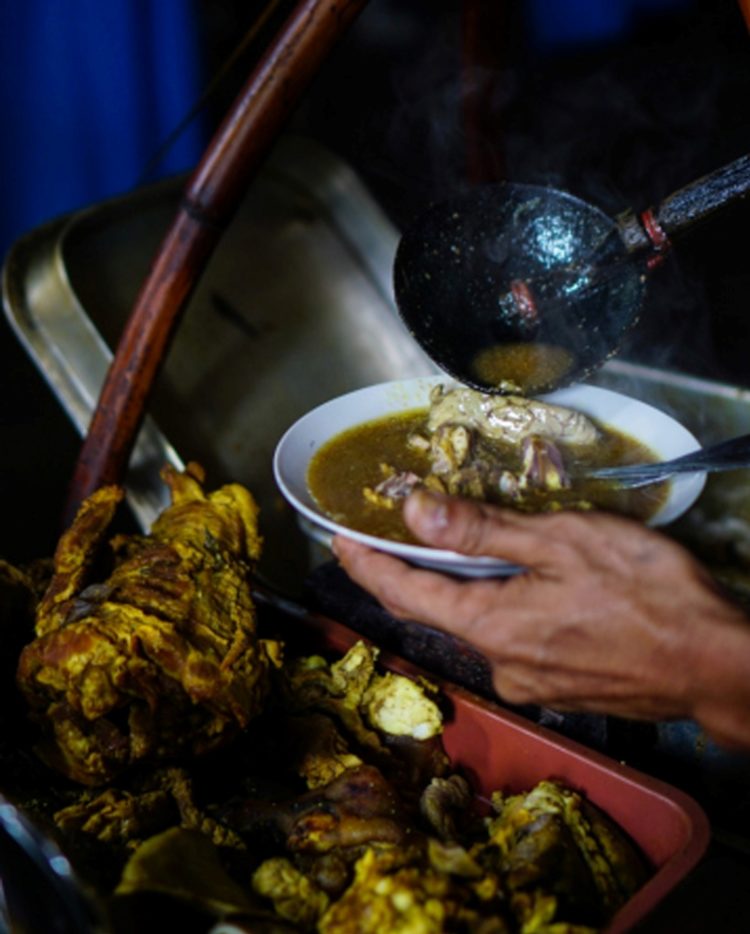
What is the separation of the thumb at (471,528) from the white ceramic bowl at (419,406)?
0.14m

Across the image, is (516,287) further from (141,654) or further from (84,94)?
(84,94)

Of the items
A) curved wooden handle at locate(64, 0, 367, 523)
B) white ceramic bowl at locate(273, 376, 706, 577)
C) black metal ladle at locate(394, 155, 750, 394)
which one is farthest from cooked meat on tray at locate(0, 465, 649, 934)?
black metal ladle at locate(394, 155, 750, 394)

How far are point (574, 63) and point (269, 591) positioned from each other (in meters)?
4.77

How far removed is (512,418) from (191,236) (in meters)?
0.94

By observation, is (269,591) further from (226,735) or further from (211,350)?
(211,350)

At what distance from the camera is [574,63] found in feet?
19.4

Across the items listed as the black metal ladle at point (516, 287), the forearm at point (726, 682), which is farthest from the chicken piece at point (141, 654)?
the forearm at point (726, 682)

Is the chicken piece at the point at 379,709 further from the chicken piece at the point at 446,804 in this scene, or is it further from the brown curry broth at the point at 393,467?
the brown curry broth at the point at 393,467

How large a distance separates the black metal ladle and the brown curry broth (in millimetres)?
174

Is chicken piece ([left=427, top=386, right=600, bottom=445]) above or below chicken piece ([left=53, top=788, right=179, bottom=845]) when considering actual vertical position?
above

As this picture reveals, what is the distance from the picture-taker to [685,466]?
1.77 meters

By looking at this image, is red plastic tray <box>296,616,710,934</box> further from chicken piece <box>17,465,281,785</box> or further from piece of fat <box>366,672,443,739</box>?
chicken piece <box>17,465,281,785</box>

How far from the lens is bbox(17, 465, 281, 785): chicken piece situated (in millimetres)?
1723

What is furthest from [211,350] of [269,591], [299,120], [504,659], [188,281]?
[299,120]
